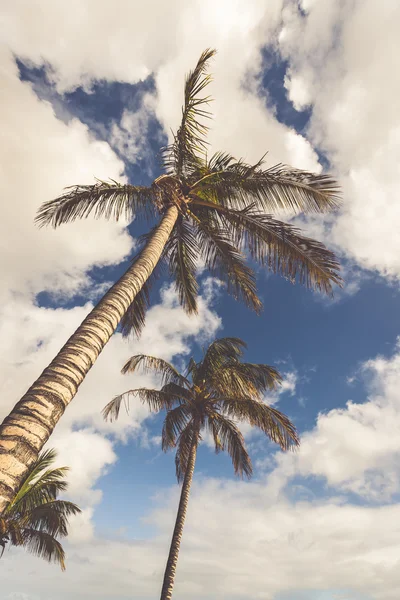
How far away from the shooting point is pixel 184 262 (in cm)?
880

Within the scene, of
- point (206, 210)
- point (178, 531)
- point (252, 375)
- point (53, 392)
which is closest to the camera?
point (53, 392)

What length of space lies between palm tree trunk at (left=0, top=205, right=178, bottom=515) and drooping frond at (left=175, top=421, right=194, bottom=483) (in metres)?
10.3

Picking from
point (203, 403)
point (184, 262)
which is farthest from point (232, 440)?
point (184, 262)

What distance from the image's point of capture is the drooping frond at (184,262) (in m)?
8.47

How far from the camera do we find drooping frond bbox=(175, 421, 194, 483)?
45.5ft

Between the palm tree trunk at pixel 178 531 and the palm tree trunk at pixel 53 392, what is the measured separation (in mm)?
9891

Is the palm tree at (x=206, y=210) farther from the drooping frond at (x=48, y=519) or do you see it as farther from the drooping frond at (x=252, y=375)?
the drooping frond at (x=48, y=519)

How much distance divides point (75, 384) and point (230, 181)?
5676mm

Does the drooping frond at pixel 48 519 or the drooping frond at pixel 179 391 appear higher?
the drooping frond at pixel 179 391

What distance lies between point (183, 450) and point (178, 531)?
109 inches

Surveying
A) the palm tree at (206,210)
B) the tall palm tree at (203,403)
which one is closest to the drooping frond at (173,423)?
the tall palm tree at (203,403)

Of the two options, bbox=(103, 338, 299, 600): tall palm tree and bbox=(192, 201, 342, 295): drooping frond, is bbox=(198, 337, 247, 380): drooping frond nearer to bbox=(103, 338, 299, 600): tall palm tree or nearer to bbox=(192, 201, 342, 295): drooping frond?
bbox=(103, 338, 299, 600): tall palm tree

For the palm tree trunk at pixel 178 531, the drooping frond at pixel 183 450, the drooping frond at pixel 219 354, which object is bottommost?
the palm tree trunk at pixel 178 531

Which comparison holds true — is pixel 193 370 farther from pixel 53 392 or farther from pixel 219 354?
pixel 53 392
